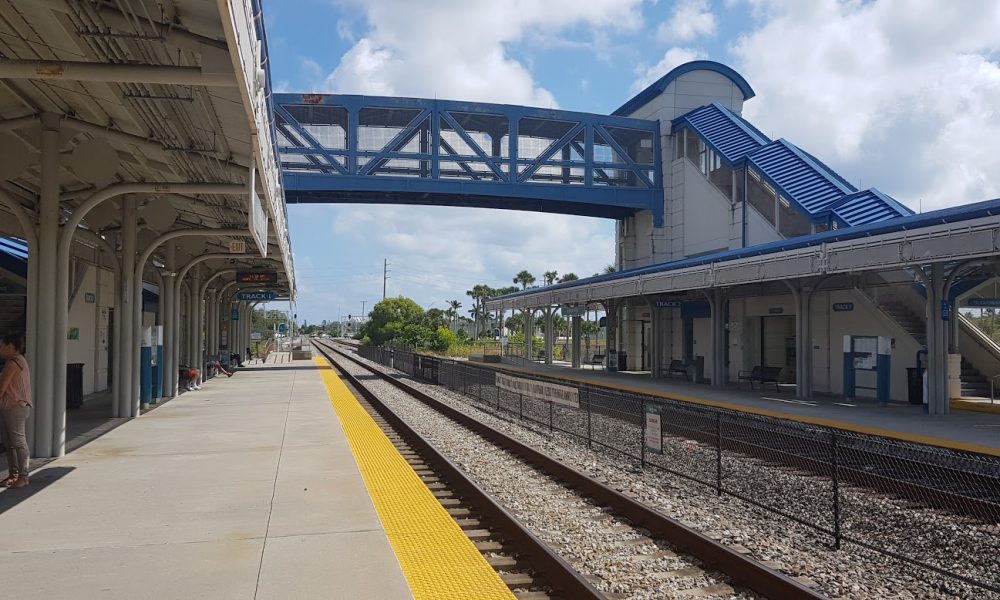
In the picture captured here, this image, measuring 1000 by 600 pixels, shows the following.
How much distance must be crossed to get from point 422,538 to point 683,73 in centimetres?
3565

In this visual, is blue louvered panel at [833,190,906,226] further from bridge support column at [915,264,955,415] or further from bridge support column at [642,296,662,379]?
bridge support column at [642,296,662,379]

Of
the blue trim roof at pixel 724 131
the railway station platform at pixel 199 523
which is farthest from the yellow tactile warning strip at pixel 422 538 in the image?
the blue trim roof at pixel 724 131

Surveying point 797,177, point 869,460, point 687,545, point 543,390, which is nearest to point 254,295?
point 797,177

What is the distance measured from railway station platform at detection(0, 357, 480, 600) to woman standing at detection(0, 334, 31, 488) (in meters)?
0.28

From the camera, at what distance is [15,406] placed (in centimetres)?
813

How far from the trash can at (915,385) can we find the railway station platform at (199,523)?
47.4ft

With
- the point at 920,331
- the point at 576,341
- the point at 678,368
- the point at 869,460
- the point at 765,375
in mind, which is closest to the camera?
the point at 869,460

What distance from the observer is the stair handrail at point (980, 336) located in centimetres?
2014

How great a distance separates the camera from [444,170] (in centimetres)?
3844

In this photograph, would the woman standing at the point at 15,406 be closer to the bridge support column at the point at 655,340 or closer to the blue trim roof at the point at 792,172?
the blue trim roof at the point at 792,172

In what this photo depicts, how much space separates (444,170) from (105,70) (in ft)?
105

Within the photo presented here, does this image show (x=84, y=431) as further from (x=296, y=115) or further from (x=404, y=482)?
(x=296, y=115)

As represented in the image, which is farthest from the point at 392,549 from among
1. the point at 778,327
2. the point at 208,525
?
the point at 778,327

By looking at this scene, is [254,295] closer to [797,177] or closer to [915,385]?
[797,177]
